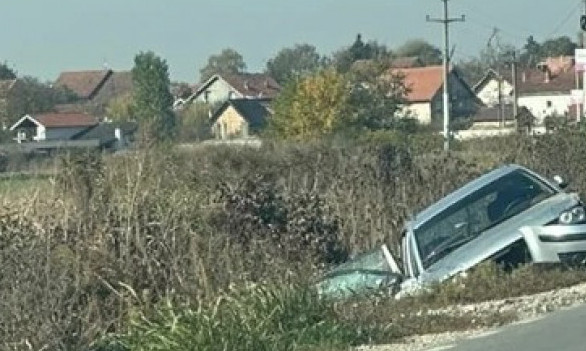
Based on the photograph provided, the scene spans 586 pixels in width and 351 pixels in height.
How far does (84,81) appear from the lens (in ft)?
429

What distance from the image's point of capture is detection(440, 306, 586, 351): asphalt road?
1030cm

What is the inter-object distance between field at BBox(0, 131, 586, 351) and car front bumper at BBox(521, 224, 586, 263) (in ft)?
0.66

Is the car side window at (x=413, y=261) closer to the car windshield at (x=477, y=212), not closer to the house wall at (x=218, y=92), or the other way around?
the car windshield at (x=477, y=212)

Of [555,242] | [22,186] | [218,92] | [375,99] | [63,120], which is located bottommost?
[555,242]

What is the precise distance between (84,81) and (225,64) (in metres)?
18.0

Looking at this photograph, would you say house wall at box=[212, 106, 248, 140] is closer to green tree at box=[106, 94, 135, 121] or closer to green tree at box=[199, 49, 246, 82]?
green tree at box=[106, 94, 135, 121]

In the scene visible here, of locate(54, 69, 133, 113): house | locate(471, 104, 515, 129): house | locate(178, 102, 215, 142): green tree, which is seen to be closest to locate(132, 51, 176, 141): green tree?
locate(178, 102, 215, 142): green tree

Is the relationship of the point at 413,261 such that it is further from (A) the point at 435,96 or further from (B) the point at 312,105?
(A) the point at 435,96

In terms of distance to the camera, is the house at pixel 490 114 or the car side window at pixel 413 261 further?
the house at pixel 490 114

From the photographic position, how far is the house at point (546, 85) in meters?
102

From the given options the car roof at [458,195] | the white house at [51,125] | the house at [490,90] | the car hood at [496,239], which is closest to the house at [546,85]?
the house at [490,90]

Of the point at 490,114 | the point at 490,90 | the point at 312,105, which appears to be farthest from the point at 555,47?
the point at 312,105

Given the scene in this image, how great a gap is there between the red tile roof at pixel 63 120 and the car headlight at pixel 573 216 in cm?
5594

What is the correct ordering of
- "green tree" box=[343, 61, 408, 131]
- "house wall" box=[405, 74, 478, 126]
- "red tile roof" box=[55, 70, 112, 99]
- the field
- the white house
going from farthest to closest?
"red tile roof" box=[55, 70, 112, 99] < "house wall" box=[405, 74, 478, 126] < "green tree" box=[343, 61, 408, 131] < the white house < the field
